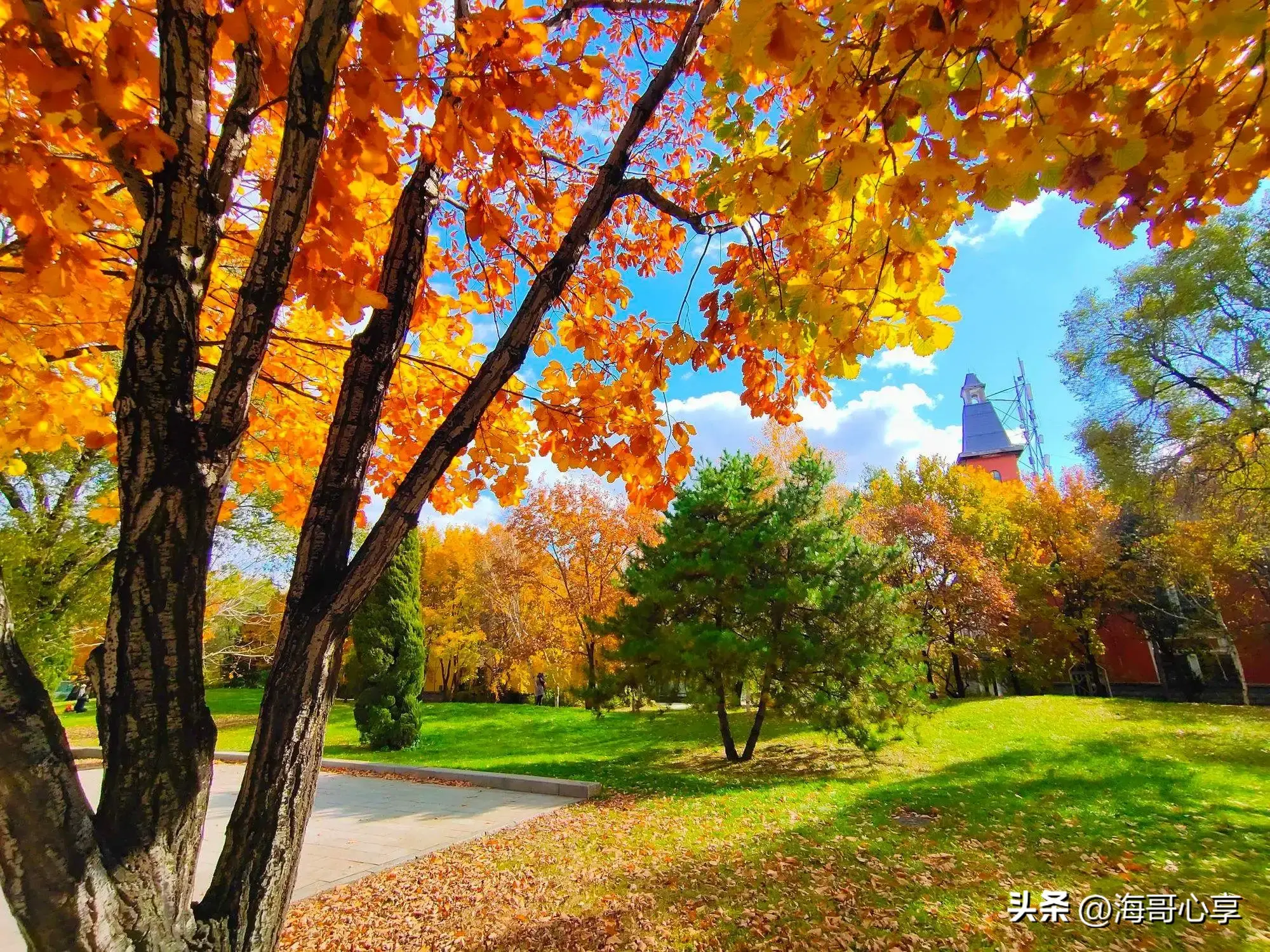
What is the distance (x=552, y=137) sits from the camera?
13.9 feet

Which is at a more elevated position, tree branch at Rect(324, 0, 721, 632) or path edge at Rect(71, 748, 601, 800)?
tree branch at Rect(324, 0, 721, 632)

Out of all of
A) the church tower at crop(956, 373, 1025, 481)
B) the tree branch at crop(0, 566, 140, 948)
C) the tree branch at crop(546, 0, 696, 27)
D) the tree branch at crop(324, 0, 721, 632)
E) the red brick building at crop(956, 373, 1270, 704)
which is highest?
the church tower at crop(956, 373, 1025, 481)

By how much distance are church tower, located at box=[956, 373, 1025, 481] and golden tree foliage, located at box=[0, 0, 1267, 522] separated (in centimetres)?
3649

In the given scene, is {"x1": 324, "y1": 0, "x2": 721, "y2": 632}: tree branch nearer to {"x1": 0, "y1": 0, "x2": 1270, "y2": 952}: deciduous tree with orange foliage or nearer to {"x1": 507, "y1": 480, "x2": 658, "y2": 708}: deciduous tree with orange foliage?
{"x1": 0, "y1": 0, "x2": 1270, "y2": 952}: deciduous tree with orange foliage

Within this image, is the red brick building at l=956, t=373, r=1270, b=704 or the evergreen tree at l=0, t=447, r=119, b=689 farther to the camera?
the red brick building at l=956, t=373, r=1270, b=704

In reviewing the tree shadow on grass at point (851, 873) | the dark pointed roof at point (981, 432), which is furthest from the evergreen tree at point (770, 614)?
the dark pointed roof at point (981, 432)

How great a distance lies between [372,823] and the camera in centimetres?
579

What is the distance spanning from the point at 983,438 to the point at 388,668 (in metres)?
39.1

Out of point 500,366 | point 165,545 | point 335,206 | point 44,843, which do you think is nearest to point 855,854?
point 500,366

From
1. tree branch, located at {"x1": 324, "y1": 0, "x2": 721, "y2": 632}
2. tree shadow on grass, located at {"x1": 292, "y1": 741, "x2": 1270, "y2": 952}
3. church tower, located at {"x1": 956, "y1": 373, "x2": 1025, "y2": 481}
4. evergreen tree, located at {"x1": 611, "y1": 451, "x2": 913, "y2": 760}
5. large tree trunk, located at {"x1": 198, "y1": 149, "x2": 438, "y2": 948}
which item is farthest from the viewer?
church tower, located at {"x1": 956, "y1": 373, "x2": 1025, "y2": 481}

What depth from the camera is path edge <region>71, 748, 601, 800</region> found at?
6691 millimetres

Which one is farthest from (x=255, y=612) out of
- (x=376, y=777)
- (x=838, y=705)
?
(x=838, y=705)

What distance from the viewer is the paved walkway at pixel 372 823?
4328 mm

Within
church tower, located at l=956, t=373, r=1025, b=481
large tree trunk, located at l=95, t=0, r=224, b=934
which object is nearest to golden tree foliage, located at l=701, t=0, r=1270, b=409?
large tree trunk, located at l=95, t=0, r=224, b=934
